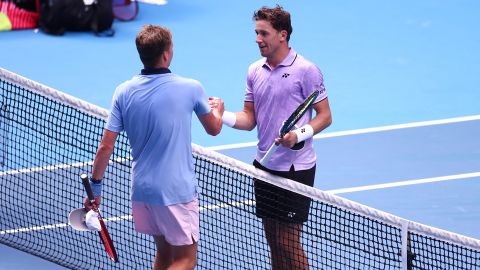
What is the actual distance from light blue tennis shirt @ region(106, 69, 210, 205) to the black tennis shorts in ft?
2.84

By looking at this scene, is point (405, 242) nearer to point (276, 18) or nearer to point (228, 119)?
point (228, 119)

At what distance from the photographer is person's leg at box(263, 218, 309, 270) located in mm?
7340

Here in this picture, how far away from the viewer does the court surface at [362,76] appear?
10.8m

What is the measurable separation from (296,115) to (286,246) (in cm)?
87

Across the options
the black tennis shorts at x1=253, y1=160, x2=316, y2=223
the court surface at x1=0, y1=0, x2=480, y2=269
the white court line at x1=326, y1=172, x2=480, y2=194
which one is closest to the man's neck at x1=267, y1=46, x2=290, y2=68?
the black tennis shorts at x1=253, y1=160, x2=316, y2=223

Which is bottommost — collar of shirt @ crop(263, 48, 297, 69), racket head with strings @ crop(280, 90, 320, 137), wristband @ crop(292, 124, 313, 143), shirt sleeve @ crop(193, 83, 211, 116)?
wristband @ crop(292, 124, 313, 143)

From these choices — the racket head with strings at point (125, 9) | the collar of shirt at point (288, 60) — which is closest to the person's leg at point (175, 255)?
the collar of shirt at point (288, 60)

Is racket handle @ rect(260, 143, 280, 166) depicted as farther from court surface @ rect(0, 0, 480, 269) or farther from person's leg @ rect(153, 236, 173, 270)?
court surface @ rect(0, 0, 480, 269)

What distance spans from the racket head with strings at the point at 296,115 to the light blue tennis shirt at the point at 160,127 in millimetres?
660

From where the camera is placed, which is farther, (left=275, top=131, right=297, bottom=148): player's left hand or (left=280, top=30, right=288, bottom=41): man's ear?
(left=280, top=30, right=288, bottom=41): man's ear

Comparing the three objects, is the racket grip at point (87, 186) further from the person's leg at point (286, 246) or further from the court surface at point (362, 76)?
the court surface at point (362, 76)

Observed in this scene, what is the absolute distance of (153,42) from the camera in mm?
6438

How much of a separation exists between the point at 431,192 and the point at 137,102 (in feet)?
15.6

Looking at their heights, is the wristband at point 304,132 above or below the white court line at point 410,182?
above
